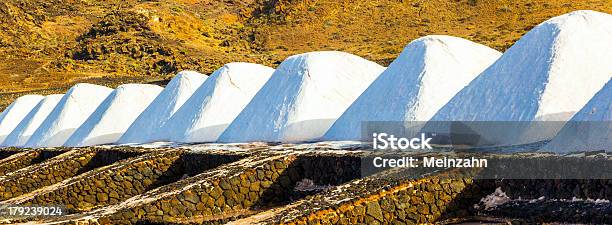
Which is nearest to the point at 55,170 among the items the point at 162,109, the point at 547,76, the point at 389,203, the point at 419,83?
the point at 162,109

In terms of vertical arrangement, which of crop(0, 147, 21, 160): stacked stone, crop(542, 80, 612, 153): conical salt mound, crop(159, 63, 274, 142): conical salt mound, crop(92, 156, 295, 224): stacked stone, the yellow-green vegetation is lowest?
crop(92, 156, 295, 224): stacked stone

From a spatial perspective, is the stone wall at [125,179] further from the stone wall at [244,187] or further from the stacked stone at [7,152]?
the stacked stone at [7,152]

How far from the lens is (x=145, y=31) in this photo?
6788 cm

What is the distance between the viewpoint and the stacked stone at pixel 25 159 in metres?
24.0

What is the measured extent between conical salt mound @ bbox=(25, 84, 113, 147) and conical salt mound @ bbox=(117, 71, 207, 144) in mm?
4461

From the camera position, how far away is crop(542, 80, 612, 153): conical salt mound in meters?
12.5

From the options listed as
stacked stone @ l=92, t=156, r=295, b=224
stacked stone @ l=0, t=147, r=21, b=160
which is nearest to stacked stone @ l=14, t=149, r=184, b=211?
stacked stone @ l=92, t=156, r=295, b=224

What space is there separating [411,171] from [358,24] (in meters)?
55.3

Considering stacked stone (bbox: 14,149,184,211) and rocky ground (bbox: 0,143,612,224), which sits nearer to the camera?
rocky ground (bbox: 0,143,612,224)

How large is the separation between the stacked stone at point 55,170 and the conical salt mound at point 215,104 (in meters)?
4.10

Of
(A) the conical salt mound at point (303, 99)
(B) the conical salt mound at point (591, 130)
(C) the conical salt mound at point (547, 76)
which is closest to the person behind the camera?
(B) the conical salt mound at point (591, 130)

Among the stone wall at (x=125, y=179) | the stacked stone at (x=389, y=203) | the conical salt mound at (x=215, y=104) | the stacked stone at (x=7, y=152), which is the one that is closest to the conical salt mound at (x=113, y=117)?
the stacked stone at (x=7, y=152)

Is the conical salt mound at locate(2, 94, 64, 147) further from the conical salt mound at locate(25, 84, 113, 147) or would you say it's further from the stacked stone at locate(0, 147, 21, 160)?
the stacked stone at locate(0, 147, 21, 160)

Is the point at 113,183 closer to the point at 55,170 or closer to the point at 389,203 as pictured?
the point at 55,170
